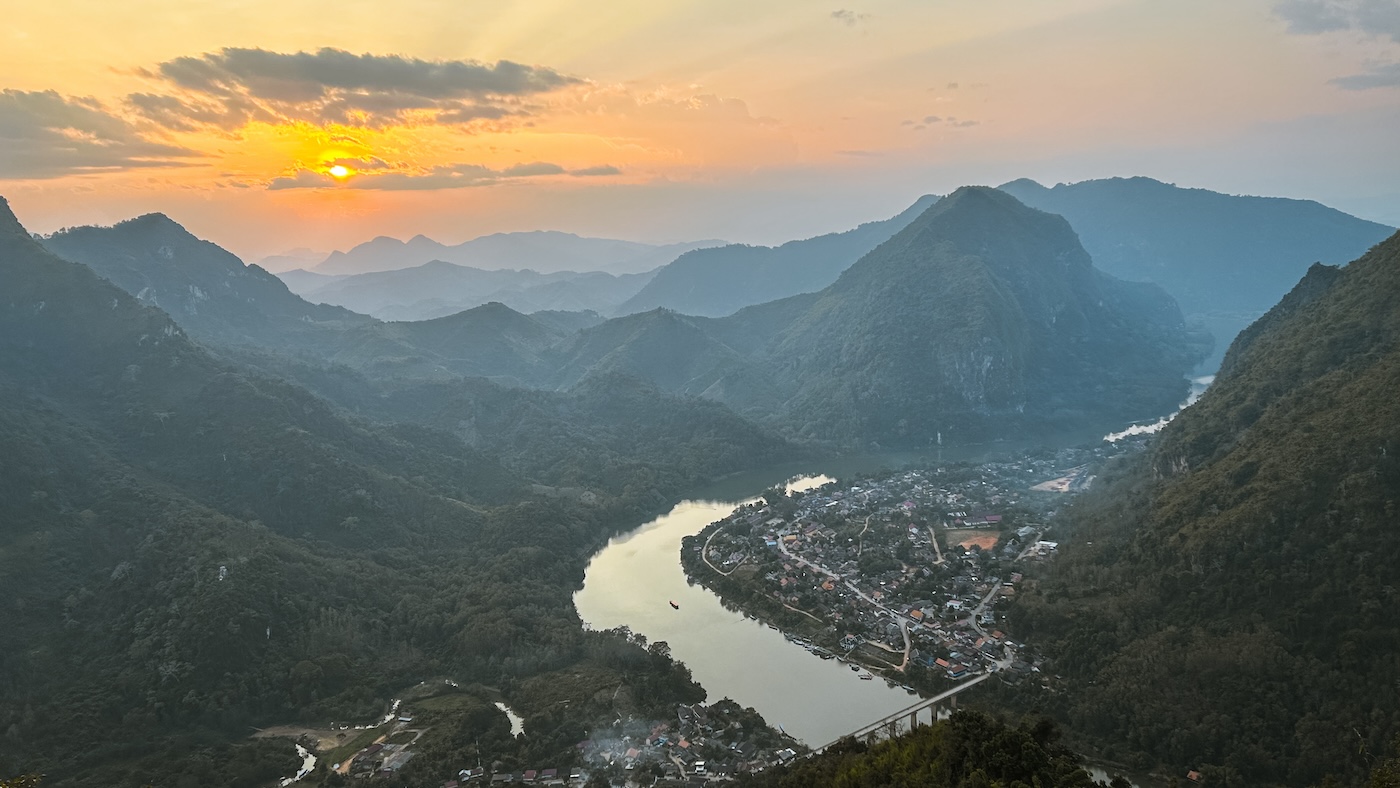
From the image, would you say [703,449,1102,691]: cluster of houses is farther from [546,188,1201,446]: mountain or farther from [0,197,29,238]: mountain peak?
[0,197,29,238]: mountain peak

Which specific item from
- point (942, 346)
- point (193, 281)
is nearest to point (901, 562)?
point (942, 346)

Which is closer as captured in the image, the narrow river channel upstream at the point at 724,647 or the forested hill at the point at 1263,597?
the forested hill at the point at 1263,597

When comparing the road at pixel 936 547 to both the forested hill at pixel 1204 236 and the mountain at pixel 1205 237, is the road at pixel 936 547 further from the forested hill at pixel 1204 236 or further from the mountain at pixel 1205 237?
the forested hill at pixel 1204 236

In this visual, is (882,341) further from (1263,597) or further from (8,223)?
(8,223)

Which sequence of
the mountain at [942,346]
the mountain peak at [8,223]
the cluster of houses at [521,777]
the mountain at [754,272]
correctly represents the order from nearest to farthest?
1. the cluster of houses at [521,777]
2. the mountain peak at [8,223]
3. the mountain at [942,346]
4. the mountain at [754,272]

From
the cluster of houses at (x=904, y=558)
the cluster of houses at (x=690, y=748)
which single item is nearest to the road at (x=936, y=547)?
the cluster of houses at (x=904, y=558)
